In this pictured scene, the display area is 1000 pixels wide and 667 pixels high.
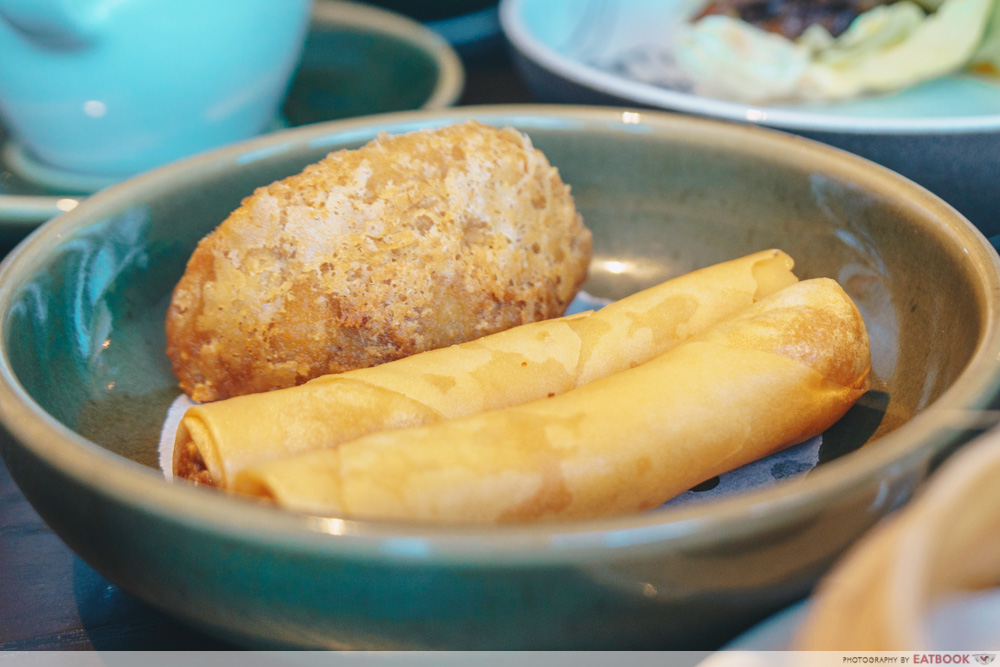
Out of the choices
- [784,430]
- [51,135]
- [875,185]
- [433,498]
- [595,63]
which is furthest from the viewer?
[595,63]

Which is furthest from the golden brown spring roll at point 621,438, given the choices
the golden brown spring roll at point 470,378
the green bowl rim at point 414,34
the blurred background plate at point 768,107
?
the green bowl rim at point 414,34

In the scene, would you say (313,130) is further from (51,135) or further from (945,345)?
(945,345)

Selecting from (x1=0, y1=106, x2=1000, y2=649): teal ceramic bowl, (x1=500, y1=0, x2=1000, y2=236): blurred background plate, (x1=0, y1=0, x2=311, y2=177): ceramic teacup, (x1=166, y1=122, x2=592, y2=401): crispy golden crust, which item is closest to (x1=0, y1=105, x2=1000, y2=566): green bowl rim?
(x1=0, y1=106, x2=1000, y2=649): teal ceramic bowl

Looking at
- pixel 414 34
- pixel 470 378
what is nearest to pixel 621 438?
pixel 470 378

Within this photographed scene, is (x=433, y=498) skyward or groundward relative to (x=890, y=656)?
groundward

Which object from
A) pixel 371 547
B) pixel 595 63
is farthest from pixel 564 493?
pixel 595 63

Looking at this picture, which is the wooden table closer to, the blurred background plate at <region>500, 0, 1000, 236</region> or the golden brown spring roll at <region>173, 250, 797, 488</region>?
the golden brown spring roll at <region>173, 250, 797, 488</region>

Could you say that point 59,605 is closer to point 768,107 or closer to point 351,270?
point 351,270

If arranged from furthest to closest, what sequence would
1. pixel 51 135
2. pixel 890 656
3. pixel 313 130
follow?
1. pixel 51 135
2. pixel 313 130
3. pixel 890 656
